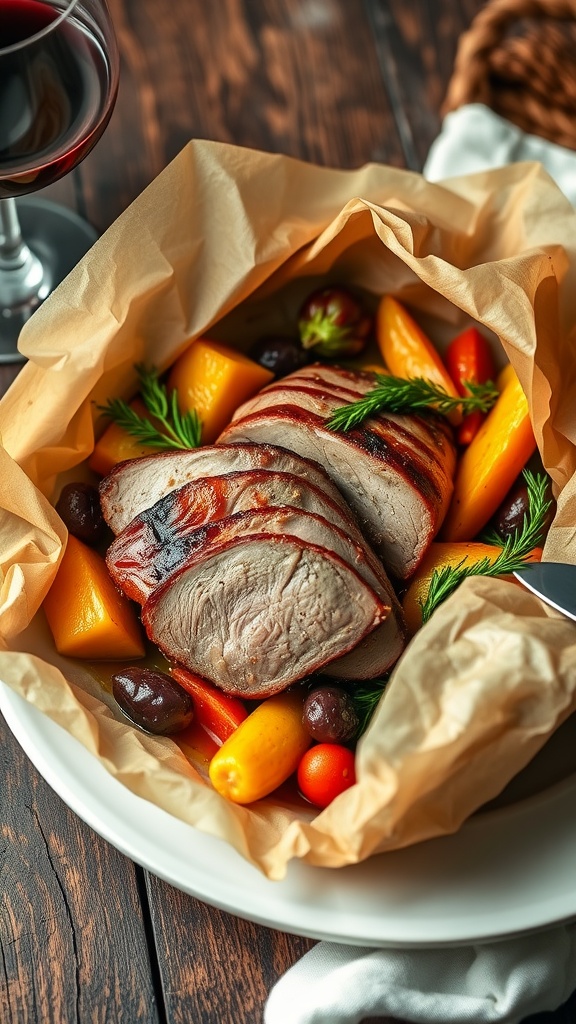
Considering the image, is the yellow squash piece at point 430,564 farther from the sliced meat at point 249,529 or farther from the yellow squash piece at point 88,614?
the yellow squash piece at point 88,614

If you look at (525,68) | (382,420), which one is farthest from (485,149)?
(382,420)

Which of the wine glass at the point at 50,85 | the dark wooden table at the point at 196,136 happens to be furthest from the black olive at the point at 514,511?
the wine glass at the point at 50,85

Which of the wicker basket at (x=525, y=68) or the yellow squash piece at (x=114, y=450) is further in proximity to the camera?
the wicker basket at (x=525, y=68)

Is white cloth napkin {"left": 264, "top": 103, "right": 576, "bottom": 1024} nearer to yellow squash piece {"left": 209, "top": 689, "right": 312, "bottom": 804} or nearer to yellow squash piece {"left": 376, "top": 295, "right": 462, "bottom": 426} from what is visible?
yellow squash piece {"left": 209, "top": 689, "right": 312, "bottom": 804}

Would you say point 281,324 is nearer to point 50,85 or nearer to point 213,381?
point 213,381

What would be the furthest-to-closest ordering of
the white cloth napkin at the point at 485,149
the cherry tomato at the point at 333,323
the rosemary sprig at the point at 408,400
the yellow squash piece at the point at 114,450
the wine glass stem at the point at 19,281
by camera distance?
the white cloth napkin at the point at 485,149
the wine glass stem at the point at 19,281
the cherry tomato at the point at 333,323
the yellow squash piece at the point at 114,450
the rosemary sprig at the point at 408,400

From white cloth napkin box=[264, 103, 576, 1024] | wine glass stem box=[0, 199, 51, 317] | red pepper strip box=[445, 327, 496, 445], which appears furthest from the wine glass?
white cloth napkin box=[264, 103, 576, 1024]

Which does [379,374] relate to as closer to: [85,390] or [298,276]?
[298,276]
